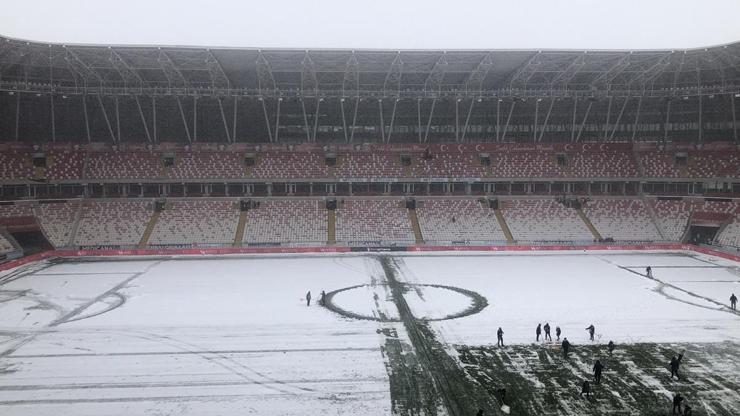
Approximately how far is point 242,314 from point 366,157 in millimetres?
32435

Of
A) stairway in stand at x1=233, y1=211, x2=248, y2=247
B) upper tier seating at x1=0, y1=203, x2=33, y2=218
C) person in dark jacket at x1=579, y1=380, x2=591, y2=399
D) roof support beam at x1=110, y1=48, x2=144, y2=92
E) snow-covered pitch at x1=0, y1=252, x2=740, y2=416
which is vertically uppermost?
roof support beam at x1=110, y1=48, x2=144, y2=92

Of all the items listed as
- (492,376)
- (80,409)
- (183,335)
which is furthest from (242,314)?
(492,376)

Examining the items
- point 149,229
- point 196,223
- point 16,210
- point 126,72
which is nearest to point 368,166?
point 196,223

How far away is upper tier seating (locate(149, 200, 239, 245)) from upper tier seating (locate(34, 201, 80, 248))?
300 inches

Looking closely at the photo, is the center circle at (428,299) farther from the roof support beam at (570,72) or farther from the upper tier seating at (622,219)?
the roof support beam at (570,72)

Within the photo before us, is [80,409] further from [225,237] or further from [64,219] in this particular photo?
[64,219]

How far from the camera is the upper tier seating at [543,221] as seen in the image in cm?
5244

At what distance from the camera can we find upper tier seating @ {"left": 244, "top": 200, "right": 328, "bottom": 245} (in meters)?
51.6

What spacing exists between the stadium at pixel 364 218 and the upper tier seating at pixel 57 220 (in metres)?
0.24

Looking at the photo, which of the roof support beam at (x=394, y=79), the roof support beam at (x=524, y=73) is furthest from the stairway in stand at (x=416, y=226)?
the roof support beam at (x=524, y=73)

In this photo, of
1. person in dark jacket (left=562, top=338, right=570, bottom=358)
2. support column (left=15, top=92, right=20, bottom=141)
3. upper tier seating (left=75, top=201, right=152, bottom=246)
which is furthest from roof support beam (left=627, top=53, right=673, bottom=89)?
support column (left=15, top=92, right=20, bottom=141)

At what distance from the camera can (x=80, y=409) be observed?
18.0 meters

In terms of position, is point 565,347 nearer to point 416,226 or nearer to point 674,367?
point 674,367

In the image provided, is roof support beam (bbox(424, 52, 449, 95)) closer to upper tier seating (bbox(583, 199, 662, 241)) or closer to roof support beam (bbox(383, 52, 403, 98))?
roof support beam (bbox(383, 52, 403, 98))
